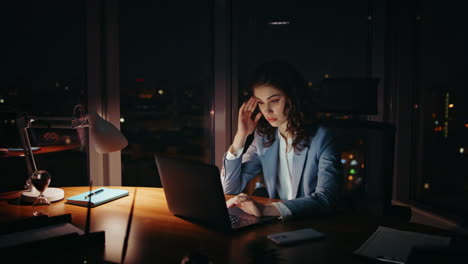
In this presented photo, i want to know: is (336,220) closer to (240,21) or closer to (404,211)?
(404,211)

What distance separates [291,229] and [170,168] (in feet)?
1.76

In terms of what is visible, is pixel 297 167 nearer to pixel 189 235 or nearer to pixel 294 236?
pixel 294 236

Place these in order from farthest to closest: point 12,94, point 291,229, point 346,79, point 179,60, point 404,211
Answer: point 179,60 → point 12,94 → point 346,79 → point 404,211 → point 291,229

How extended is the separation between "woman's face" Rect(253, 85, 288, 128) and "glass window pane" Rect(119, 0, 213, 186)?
37.9 inches

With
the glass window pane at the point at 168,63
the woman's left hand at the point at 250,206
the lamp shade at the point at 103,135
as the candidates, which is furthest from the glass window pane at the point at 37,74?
the woman's left hand at the point at 250,206

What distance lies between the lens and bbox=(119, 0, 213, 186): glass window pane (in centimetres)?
303

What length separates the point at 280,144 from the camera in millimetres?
2223

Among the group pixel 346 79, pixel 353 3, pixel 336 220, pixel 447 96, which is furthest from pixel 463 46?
pixel 336 220

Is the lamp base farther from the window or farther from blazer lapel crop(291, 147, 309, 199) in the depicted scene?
the window

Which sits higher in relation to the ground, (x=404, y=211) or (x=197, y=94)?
(x=197, y=94)

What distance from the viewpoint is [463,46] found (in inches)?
125

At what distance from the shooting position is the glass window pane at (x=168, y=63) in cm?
303

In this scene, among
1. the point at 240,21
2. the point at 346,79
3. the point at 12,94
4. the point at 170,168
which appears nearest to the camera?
the point at 170,168

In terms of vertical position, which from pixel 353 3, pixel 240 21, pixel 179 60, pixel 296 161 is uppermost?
pixel 353 3
